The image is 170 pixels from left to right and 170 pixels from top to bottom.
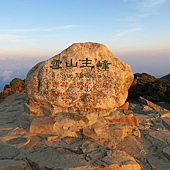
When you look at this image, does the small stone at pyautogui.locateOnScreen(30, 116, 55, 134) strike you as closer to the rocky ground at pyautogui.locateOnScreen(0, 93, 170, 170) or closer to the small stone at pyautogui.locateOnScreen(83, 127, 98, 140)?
the rocky ground at pyautogui.locateOnScreen(0, 93, 170, 170)

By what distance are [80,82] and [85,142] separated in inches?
54.9

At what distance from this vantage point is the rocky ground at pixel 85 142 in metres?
4.33

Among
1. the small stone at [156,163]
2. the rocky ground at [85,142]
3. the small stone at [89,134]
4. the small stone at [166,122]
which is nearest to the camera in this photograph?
the rocky ground at [85,142]

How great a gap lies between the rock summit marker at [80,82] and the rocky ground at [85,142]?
237 millimetres

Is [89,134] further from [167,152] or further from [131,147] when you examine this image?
[167,152]

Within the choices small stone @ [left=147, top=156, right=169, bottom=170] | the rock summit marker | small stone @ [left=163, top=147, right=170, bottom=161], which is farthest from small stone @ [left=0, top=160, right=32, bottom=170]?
small stone @ [left=163, top=147, right=170, bottom=161]

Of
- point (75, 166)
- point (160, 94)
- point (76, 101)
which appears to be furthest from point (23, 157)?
point (160, 94)

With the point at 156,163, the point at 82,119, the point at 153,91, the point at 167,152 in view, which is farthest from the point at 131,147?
the point at 153,91

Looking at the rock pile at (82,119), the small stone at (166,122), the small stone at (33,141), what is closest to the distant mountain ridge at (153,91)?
the small stone at (166,122)

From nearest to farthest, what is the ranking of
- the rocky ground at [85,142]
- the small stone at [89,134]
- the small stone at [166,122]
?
the rocky ground at [85,142] < the small stone at [89,134] < the small stone at [166,122]

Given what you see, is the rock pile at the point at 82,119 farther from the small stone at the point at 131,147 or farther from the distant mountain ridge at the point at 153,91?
the distant mountain ridge at the point at 153,91

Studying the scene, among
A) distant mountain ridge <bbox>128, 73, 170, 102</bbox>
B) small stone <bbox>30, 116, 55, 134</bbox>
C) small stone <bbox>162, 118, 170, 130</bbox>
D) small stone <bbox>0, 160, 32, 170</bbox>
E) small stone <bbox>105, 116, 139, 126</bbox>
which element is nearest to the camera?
small stone <bbox>0, 160, 32, 170</bbox>

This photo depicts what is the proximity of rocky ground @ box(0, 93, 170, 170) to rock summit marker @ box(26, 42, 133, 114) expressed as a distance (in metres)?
0.24

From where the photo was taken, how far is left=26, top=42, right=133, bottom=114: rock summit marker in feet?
18.7
